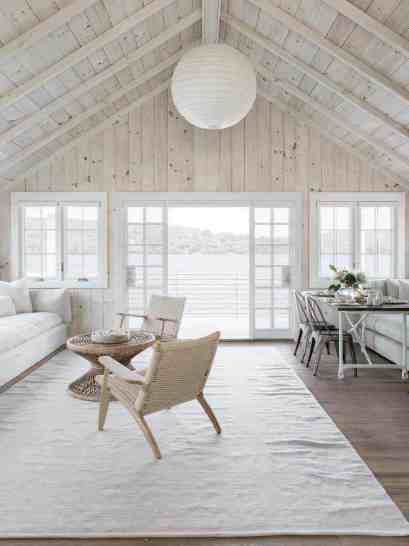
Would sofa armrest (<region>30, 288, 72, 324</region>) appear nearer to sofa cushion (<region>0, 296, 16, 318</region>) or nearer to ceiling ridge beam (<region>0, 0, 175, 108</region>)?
sofa cushion (<region>0, 296, 16, 318</region>)

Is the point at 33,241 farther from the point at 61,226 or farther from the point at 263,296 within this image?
the point at 263,296

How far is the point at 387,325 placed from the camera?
209 inches

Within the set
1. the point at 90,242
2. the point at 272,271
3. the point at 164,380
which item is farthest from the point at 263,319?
the point at 164,380

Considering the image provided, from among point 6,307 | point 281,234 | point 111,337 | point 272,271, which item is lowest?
point 111,337

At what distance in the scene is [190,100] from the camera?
12.3 ft

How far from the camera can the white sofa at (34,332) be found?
4.50m

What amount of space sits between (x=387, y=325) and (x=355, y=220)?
1.91 metres

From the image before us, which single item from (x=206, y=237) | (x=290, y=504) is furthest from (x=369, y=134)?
(x=206, y=237)

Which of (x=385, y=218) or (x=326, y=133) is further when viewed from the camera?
(x=385, y=218)

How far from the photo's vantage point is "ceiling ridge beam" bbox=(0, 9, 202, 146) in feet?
16.2

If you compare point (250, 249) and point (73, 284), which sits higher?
point (250, 249)

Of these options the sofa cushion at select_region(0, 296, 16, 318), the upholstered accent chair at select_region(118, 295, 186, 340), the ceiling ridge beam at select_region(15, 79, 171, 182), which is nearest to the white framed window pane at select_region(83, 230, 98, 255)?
the ceiling ridge beam at select_region(15, 79, 171, 182)

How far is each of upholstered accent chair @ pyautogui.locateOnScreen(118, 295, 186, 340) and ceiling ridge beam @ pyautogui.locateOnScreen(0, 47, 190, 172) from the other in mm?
2336

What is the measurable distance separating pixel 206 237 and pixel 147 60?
19.6 feet
